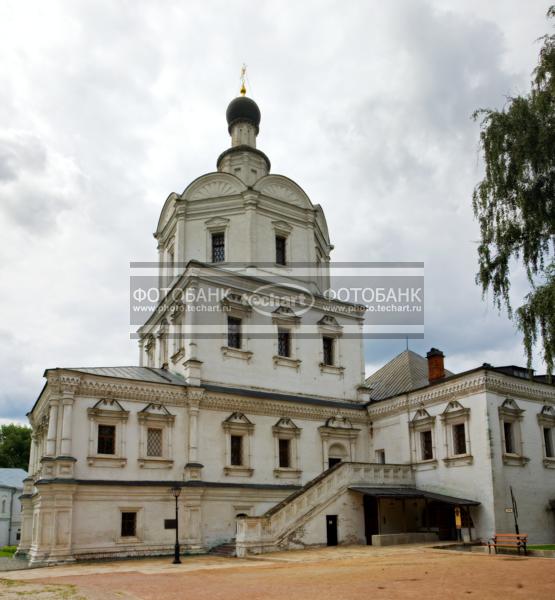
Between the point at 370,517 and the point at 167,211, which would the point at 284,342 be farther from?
the point at 167,211

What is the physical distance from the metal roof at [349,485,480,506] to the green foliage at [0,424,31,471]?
48.6 m

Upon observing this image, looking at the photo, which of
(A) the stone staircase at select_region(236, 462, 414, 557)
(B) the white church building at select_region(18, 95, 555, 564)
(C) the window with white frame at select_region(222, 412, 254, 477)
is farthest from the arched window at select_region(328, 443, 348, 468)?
(C) the window with white frame at select_region(222, 412, 254, 477)

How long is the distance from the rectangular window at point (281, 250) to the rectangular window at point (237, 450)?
925 cm

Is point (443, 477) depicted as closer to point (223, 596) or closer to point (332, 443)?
point (332, 443)

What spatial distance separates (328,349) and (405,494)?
8.82m

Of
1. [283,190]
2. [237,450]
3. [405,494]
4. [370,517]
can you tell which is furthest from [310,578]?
[283,190]

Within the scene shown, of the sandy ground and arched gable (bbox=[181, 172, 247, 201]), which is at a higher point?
arched gable (bbox=[181, 172, 247, 201])

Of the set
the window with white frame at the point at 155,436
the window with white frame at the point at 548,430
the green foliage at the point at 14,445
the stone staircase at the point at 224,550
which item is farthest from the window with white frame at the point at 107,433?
the green foliage at the point at 14,445

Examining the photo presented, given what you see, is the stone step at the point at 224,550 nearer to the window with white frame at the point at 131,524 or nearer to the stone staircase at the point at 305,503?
the stone staircase at the point at 305,503

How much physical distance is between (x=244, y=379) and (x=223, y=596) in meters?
16.2

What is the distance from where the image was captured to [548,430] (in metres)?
26.9

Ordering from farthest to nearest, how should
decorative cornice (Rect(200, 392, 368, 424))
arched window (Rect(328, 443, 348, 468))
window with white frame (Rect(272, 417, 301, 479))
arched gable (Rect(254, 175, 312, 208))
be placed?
arched gable (Rect(254, 175, 312, 208))
arched window (Rect(328, 443, 348, 468))
window with white frame (Rect(272, 417, 301, 479))
decorative cornice (Rect(200, 392, 368, 424))

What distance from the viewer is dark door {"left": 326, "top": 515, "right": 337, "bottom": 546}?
2406 centimetres

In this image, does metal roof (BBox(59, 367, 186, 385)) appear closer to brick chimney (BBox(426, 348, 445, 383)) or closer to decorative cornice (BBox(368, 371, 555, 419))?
decorative cornice (BBox(368, 371, 555, 419))
